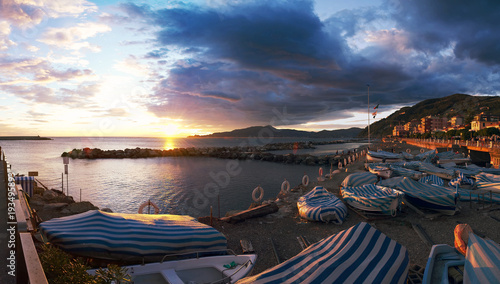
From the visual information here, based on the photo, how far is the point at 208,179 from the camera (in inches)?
1282

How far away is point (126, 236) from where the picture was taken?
261 inches

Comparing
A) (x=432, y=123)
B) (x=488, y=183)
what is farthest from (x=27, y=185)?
(x=432, y=123)

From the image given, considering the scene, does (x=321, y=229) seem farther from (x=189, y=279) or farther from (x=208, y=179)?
(x=208, y=179)

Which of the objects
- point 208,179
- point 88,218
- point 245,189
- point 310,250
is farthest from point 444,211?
point 208,179

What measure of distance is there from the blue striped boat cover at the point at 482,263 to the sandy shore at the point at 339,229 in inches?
120

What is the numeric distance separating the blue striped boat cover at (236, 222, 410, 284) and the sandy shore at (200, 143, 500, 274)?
342 centimetres

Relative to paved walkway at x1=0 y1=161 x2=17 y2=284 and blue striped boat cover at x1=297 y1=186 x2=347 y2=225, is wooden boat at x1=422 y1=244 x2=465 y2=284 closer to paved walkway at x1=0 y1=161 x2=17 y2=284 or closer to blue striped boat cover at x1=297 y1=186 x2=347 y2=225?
blue striped boat cover at x1=297 y1=186 x2=347 y2=225

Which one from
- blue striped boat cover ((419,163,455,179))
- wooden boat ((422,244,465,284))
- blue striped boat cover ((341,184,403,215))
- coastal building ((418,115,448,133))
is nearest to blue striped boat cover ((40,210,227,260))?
Result: wooden boat ((422,244,465,284))

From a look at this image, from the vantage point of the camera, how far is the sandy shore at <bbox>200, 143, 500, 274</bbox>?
30.4ft

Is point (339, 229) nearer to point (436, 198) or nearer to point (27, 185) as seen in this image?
point (436, 198)

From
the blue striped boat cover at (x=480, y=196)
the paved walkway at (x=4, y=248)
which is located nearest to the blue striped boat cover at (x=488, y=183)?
the blue striped boat cover at (x=480, y=196)

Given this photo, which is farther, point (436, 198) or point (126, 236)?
point (436, 198)

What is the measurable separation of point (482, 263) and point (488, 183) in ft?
47.7

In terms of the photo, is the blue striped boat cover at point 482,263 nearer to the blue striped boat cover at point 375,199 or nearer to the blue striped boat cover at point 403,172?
the blue striped boat cover at point 375,199
